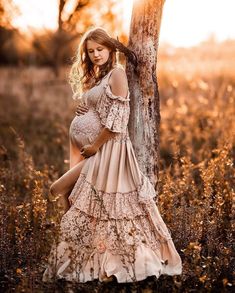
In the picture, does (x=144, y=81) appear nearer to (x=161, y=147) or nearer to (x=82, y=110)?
(x=82, y=110)

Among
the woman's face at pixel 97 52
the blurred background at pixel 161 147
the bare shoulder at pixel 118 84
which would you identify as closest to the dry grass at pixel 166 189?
the blurred background at pixel 161 147

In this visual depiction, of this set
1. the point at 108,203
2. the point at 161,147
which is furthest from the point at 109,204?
the point at 161,147

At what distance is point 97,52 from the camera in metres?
4.62

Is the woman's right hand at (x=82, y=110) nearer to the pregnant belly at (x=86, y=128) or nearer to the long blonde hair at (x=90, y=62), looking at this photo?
the pregnant belly at (x=86, y=128)

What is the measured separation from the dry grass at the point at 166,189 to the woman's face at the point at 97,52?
1.14 meters

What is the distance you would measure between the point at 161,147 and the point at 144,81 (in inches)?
204

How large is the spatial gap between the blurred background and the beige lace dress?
0.19 m

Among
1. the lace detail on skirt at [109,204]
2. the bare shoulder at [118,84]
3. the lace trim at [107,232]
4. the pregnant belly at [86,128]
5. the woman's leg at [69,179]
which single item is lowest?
the lace trim at [107,232]

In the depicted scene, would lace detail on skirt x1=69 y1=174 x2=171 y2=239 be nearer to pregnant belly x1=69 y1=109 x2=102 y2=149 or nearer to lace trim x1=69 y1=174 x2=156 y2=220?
lace trim x1=69 y1=174 x2=156 y2=220

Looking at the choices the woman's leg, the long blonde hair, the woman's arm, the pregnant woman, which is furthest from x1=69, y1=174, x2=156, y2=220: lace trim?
the long blonde hair

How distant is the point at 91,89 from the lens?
471cm

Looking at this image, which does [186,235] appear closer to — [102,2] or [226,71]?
[102,2]

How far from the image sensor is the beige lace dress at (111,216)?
14.4 ft

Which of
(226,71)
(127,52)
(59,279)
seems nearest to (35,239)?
(59,279)
